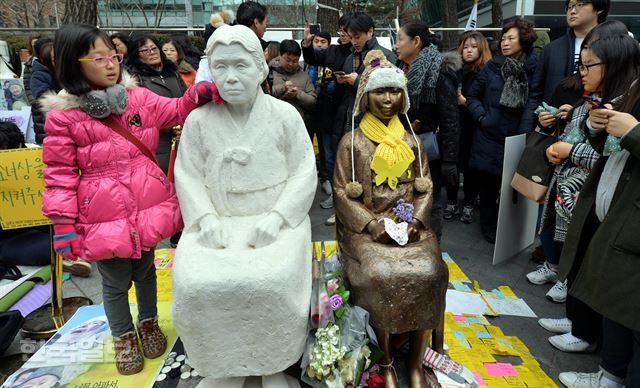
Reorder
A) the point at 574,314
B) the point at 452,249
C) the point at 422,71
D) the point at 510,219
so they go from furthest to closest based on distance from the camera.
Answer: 1. the point at 452,249
2. the point at 510,219
3. the point at 422,71
4. the point at 574,314

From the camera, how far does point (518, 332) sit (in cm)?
323

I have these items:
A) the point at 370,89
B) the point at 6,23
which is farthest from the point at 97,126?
the point at 6,23

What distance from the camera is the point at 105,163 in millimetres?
2240

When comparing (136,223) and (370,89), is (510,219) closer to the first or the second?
(370,89)

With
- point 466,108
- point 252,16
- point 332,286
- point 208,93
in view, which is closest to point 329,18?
point 466,108

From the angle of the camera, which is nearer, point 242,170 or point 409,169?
point 242,170

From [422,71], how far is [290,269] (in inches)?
101

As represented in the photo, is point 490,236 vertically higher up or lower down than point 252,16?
lower down

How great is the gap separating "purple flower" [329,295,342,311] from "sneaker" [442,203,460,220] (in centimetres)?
375

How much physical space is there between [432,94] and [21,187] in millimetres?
3642

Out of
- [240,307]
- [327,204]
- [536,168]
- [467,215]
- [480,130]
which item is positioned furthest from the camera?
[327,204]

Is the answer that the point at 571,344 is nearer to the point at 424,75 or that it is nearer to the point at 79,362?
the point at 424,75

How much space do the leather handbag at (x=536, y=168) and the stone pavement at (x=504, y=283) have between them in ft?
3.20

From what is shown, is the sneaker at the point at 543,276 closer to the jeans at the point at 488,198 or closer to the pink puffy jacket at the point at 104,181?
the jeans at the point at 488,198
